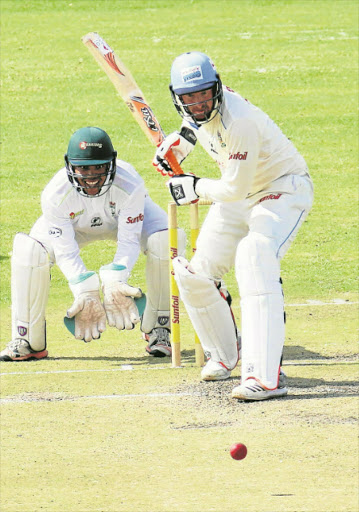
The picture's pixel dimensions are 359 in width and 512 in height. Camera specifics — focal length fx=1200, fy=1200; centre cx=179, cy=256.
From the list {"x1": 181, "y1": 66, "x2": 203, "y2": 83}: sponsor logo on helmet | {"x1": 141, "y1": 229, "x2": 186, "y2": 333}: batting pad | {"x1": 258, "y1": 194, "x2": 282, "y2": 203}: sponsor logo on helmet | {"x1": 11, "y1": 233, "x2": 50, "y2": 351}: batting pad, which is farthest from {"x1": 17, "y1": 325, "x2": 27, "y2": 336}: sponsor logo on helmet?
{"x1": 181, "y1": 66, "x2": 203, "y2": 83}: sponsor logo on helmet

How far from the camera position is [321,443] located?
20.9ft

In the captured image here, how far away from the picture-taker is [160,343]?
8.47 m

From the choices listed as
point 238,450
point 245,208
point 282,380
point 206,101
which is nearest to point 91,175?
point 245,208

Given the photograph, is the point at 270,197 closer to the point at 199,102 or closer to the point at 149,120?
the point at 199,102

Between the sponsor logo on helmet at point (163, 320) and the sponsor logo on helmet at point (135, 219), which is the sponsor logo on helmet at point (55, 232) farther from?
the sponsor logo on helmet at point (163, 320)

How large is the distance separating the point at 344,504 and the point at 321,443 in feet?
2.28

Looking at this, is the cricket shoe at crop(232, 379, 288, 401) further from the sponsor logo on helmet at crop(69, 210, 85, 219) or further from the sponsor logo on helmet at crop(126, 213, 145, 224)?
the sponsor logo on helmet at crop(69, 210, 85, 219)

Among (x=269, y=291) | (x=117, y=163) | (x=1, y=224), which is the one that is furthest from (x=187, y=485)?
(x=1, y=224)

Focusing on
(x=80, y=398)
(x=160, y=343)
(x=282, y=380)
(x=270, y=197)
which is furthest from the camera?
(x=160, y=343)

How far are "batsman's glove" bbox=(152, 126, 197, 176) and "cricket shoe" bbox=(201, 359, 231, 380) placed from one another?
4.05ft

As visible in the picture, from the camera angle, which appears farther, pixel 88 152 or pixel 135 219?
pixel 135 219

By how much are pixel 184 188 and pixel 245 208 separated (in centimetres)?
39

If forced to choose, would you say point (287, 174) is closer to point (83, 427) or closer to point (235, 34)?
point (83, 427)

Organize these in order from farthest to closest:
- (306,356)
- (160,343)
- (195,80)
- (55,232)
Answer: (160,343) → (306,356) → (55,232) → (195,80)
